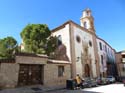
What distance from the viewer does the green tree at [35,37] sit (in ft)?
72.1

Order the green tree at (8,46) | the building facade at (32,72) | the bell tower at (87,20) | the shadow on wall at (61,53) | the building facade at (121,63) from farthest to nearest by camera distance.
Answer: the building facade at (121,63)
the bell tower at (87,20)
the green tree at (8,46)
the shadow on wall at (61,53)
the building facade at (32,72)

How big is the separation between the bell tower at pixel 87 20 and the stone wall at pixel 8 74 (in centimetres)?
2069

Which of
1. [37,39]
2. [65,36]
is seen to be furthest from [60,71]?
[37,39]

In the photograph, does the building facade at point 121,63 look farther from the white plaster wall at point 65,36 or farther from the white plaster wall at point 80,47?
the white plaster wall at point 65,36

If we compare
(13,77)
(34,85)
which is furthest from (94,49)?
(13,77)

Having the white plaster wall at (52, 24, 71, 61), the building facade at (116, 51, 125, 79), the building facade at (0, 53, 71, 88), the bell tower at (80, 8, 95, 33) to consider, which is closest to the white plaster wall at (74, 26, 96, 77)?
the white plaster wall at (52, 24, 71, 61)

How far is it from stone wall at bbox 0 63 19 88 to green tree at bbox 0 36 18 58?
1386 centimetres

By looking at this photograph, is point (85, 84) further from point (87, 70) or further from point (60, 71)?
point (87, 70)

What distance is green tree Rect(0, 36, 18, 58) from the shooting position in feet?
88.1

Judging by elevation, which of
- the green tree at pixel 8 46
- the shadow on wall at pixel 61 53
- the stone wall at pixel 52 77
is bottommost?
the stone wall at pixel 52 77

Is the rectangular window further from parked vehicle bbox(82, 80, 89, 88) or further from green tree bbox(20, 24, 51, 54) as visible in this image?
green tree bbox(20, 24, 51, 54)

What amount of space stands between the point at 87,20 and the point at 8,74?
22.2 meters

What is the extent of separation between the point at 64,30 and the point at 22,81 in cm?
1246

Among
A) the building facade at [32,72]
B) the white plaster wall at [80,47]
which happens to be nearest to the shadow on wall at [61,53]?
the white plaster wall at [80,47]
